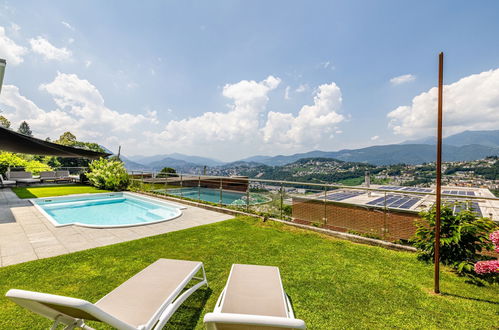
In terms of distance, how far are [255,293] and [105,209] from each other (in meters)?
10.6

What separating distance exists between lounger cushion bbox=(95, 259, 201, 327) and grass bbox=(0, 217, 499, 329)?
39cm

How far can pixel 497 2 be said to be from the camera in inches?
293

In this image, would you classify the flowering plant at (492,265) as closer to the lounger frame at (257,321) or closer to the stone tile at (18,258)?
the lounger frame at (257,321)

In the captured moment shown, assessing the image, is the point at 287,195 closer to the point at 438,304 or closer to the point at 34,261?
the point at 438,304

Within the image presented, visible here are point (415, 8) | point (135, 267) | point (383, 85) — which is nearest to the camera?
point (135, 267)

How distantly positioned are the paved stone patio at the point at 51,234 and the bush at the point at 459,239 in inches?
205

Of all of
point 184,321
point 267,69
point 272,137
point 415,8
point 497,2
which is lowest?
A: point 184,321

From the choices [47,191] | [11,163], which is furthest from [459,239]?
[11,163]

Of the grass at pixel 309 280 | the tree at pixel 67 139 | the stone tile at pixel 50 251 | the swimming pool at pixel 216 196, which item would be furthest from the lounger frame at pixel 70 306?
the tree at pixel 67 139

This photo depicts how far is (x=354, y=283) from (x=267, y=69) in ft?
58.2

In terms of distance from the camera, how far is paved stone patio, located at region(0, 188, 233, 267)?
419 cm

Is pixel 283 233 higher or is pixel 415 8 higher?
pixel 415 8

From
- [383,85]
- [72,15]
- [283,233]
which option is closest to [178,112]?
[72,15]

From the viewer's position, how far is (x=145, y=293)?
2283 mm
